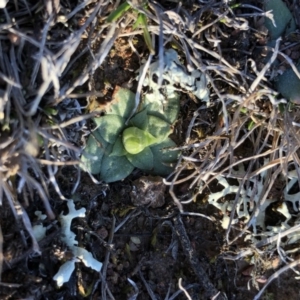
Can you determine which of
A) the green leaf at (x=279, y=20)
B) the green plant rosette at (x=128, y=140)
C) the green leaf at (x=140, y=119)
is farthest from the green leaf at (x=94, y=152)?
the green leaf at (x=279, y=20)

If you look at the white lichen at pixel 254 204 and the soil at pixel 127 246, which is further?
the white lichen at pixel 254 204

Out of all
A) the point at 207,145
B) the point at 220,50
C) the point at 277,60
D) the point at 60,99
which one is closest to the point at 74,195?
the point at 60,99

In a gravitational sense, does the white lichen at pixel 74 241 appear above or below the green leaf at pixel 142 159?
below

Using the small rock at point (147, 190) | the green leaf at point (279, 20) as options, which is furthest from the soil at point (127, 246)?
the green leaf at point (279, 20)

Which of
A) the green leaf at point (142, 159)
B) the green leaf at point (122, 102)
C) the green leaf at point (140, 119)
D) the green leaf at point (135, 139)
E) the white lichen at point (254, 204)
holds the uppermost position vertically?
the green leaf at point (122, 102)

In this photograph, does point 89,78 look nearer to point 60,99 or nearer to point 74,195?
point 60,99

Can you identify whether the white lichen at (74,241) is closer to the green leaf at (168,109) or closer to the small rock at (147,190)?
the small rock at (147,190)

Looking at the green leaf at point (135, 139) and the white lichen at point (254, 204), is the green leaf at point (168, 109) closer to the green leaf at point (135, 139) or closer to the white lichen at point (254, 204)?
the green leaf at point (135, 139)

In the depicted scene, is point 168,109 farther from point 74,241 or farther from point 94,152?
point 74,241

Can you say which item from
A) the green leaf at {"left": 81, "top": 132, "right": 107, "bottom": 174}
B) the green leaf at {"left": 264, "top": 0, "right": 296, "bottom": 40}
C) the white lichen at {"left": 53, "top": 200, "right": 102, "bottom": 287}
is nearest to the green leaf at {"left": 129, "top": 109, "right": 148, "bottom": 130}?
the green leaf at {"left": 81, "top": 132, "right": 107, "bottom": 174}
